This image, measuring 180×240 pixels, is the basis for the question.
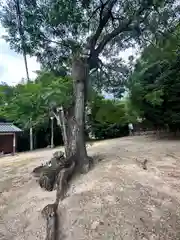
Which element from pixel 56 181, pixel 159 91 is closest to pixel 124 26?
pixel 159 91

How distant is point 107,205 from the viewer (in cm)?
551

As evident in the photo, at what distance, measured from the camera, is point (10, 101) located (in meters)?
7.91

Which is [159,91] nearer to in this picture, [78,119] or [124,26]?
[124,26]

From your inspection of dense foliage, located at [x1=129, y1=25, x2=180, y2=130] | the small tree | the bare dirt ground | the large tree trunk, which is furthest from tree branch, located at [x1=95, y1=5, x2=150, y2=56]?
dense foliage, located at [x1=129, y1=25, x2=180, y2=130]

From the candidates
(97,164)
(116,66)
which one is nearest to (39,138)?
(116,66)

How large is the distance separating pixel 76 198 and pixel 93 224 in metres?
1.02

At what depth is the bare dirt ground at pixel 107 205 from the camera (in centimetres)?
484

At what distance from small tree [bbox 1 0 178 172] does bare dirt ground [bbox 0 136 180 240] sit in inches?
50.5

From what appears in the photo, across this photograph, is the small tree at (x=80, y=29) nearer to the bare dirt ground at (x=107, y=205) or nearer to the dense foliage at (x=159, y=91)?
the bare dirt ground at (x=107, y=205)

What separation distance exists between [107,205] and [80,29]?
5.96 m

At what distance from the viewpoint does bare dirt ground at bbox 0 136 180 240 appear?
4.84 m

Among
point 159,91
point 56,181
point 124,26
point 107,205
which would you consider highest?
point 124,26

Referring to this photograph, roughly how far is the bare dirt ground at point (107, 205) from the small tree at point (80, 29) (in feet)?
4.21

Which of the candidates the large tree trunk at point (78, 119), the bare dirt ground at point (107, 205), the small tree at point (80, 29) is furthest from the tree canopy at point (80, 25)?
the bare dirt ground at point (107, 205)
